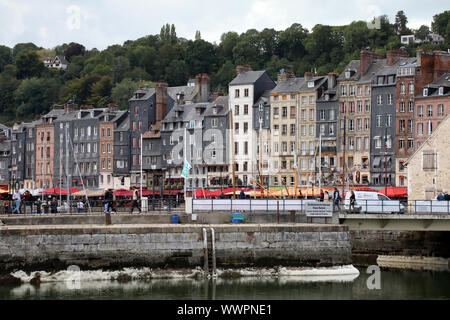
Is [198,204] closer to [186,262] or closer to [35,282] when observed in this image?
[186,262]

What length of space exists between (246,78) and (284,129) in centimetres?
797

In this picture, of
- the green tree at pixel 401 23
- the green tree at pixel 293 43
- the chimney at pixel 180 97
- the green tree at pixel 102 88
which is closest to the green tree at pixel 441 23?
the green tree at pixel 401 23

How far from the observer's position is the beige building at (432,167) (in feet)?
243

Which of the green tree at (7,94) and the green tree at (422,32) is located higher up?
the green tree at (422,32)

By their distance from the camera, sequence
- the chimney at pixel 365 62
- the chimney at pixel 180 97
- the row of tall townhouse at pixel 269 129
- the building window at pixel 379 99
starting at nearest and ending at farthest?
the row of tall townhouse at pixel 269 129
the building window at pixel 379 99
the chimney at pixel 365 62
the chimney at pixel 180 97

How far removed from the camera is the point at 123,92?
161m

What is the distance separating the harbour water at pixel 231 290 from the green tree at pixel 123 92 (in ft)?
362

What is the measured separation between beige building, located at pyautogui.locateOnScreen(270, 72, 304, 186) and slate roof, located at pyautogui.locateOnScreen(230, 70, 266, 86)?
2979 mm

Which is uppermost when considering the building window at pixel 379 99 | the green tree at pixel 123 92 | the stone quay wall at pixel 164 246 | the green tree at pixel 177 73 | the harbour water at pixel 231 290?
the green tree at pixel 177 73

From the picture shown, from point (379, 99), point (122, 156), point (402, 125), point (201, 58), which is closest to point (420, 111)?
point (402, 125)

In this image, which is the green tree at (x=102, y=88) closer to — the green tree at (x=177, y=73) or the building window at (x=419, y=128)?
the green tree at (x=177, y=73)

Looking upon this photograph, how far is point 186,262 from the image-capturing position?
4956cm

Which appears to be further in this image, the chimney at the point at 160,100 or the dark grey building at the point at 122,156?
the dark grey building at the point at 122,156

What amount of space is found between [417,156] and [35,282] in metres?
37.1
